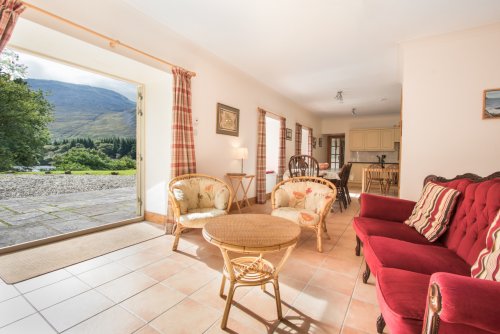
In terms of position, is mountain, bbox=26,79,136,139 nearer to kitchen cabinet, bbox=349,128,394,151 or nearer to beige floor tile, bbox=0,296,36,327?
beige floor tile, bbox=0,296,36,327

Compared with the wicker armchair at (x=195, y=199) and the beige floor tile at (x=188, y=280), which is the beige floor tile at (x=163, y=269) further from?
the wicker armchair at (x=195, y=199)

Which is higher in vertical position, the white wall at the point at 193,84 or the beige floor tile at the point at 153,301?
the white wall at the point at 193,84

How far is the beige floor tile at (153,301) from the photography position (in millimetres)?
1533

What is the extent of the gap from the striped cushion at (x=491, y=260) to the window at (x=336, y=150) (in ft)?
29.0

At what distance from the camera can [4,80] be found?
279 centimetres

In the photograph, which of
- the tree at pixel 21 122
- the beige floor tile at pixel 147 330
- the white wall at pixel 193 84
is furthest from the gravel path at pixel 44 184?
the beige floor tile at pixel 147 330

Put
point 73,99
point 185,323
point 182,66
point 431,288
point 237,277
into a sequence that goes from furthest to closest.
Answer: point 73,99 → point 182,66 → point 237,277 → point 185,323 → point 431,288

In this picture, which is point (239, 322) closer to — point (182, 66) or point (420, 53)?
point (182, 66)

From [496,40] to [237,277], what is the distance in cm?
393

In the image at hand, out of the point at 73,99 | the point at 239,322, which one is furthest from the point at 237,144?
the point at 239,322

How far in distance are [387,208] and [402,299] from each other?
146 centimetres

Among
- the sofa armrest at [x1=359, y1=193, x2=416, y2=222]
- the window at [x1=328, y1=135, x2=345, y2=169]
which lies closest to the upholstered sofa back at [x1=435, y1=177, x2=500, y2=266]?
the sofa armrest at [x1=359, y1=193, x2=416, y2=222]

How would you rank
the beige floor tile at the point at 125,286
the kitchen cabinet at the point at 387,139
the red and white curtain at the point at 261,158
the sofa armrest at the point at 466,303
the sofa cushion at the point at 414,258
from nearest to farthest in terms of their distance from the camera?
1. the sofa armrest at the point at 466,303
2. the sofa cushion at the point at 414,258
3. the beige floor tile at the point at 125,286
4. the red and white curtain at the point at 261,158
5. the kitchen cabinet at the point at 387,139

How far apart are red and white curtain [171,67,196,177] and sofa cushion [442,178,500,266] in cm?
287
